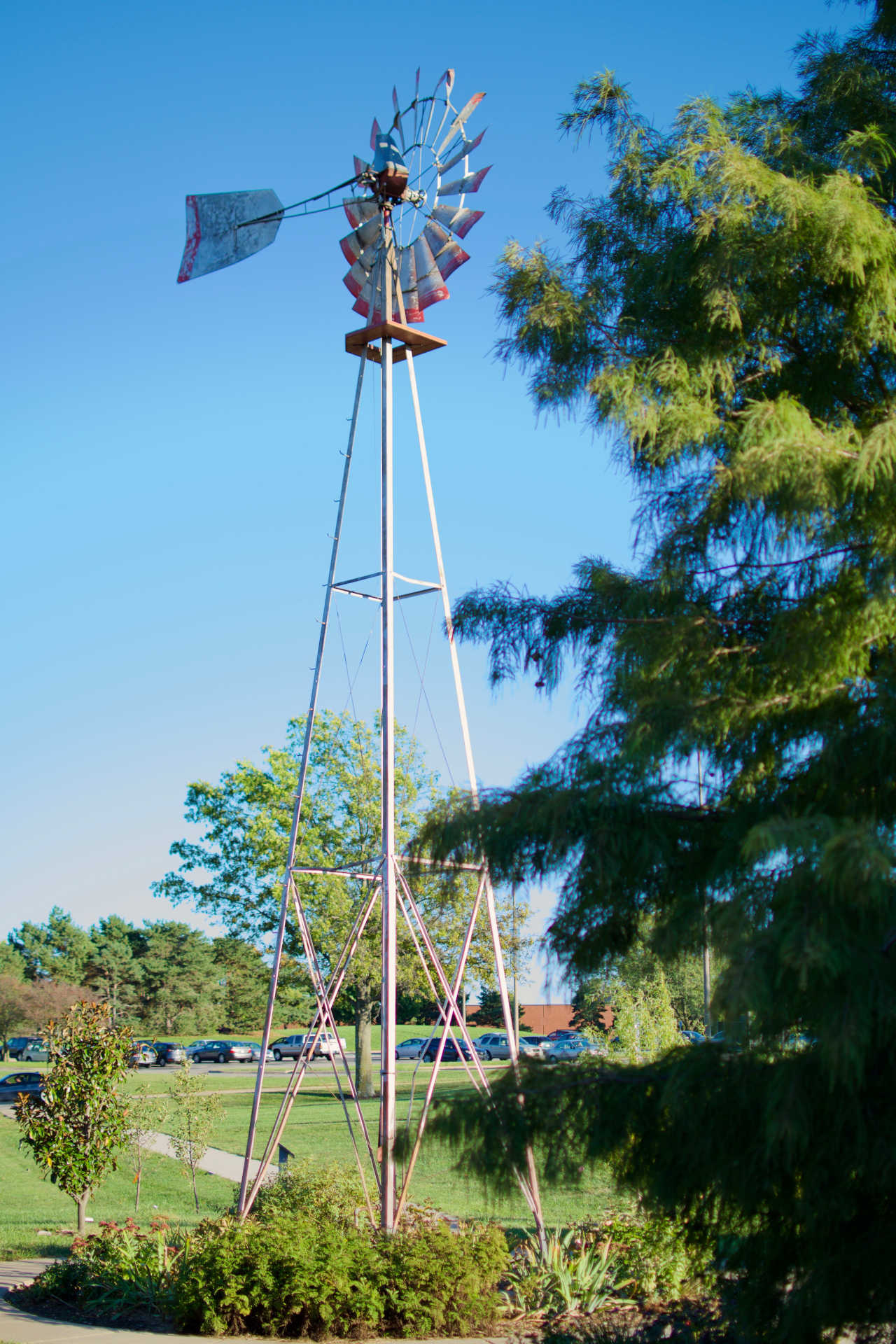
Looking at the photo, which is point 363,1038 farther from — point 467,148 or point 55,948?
point 55,948

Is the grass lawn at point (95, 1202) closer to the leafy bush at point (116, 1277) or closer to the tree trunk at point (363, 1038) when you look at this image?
the leafy bush at point (116, 1277)

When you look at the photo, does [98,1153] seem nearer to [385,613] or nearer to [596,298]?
[385,613]

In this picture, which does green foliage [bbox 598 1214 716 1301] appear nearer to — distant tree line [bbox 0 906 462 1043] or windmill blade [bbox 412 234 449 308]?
windmill blade [bbox 412 234 449 308]

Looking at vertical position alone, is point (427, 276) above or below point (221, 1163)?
above

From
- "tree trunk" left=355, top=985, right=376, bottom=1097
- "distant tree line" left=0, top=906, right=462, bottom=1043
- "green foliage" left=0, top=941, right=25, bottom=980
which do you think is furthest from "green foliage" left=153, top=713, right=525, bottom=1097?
"green foliage" left=0, top=941, right=25, bottom=980

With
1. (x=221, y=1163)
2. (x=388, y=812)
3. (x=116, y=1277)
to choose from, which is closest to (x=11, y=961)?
(x=221, y=1163)

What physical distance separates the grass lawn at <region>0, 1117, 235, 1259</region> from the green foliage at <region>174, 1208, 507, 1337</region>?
16.0 ft

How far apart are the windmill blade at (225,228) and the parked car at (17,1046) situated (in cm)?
5104

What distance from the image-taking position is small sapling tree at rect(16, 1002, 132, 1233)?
1180 centimetres

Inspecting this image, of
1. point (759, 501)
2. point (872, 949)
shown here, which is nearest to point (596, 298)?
point (759, 501)

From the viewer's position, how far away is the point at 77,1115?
11.9m

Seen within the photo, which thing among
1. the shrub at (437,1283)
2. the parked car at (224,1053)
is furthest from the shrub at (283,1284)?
the parked car at (224,1053)

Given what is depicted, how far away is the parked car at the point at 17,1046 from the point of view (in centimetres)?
5359

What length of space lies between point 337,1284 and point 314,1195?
207cm
